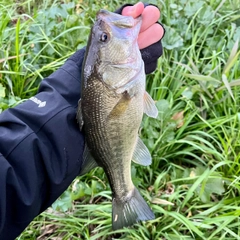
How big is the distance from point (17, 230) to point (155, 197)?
3.24 feet

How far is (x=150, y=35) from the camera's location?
208cm

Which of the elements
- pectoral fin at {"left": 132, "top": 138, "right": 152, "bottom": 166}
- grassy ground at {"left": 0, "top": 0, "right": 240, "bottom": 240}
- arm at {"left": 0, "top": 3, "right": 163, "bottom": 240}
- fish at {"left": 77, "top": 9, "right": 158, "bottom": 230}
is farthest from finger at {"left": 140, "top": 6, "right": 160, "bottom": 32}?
grassy ground at {"left": 0, "top": 0, "right": 240, "bottom": 240}

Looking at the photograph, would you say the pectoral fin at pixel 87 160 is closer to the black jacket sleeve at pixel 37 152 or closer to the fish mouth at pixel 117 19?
the black jacket sleeve at pixel 37 152

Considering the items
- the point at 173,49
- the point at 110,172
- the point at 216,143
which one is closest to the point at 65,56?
the point at 173,49

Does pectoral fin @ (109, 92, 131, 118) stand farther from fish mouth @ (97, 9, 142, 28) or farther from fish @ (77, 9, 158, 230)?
fish mouth @ (97, 9, 142, 28)

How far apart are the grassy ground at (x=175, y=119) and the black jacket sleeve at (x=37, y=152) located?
0.67 m

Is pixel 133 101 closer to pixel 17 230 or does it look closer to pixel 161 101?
pixel 17 230

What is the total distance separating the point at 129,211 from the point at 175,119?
970 mm

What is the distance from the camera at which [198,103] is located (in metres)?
2.92

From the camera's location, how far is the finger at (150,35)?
6.72 feet

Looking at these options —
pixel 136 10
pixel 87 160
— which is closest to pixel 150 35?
pixel 136 10

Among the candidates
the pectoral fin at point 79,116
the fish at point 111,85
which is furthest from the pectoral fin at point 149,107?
the pectoral fin at point 79,116

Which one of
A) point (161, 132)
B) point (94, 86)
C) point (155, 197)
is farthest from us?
point (161, 132)

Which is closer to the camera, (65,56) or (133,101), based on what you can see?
(133,101)
